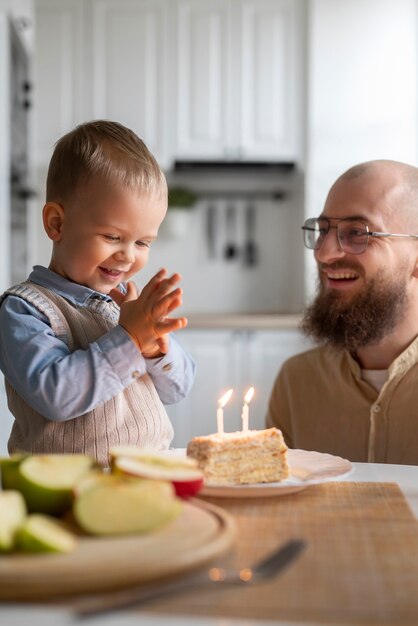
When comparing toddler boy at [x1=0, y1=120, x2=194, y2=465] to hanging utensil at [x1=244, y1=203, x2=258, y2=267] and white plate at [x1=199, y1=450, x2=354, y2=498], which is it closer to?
white plate at [x1=199, y1=450, x2=354, y2=498]

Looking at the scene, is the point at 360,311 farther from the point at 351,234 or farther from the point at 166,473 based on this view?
the point at 166,473

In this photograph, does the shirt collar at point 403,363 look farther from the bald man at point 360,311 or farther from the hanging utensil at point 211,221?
the hanging utensil at point 211,221

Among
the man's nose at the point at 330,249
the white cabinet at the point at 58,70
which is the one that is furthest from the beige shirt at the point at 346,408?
the white cabinet at the point at 58,70

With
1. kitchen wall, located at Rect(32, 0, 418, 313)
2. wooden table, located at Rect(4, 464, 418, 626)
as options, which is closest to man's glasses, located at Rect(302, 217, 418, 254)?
wooden table, located at Rect(4, 464, 418, 626)

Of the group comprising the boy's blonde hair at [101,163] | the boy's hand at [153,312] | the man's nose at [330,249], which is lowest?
the boy's hand at [153,312]

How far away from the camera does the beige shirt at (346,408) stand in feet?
6.25

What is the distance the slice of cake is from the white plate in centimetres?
2

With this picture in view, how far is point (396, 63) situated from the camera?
187 inches

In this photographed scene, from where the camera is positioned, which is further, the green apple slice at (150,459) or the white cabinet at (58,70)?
the white cabinet at (58,70)

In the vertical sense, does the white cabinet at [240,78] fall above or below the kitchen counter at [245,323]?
above

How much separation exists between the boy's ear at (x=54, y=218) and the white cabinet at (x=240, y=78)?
346 centimetres

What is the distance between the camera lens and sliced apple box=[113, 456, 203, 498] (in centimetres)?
89

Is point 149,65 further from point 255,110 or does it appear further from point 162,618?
point 162,618

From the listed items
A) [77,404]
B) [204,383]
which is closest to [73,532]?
[77,404]
